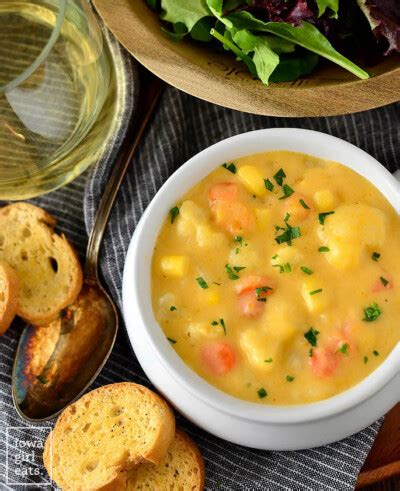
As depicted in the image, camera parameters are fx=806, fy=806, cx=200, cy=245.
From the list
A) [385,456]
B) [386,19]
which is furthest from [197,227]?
[385,456]

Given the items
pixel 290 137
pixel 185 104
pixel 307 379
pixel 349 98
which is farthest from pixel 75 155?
pixel 307 379

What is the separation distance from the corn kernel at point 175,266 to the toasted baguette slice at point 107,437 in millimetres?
386

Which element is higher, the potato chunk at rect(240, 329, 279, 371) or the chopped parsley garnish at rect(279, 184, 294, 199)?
the chopped parsley garnish at rect(279, 184, 294, 199)

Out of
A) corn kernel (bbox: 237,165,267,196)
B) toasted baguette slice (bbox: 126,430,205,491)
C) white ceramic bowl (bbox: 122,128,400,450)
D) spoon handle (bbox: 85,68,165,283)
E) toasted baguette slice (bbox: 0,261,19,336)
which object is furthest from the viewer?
spoon handle (bbox: 85,68,165,283)

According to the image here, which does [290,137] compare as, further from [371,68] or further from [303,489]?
[303,489]

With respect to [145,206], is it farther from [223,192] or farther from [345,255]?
[345,255]

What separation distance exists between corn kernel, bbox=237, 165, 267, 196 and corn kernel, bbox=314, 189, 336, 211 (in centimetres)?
15

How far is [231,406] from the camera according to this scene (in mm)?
2047

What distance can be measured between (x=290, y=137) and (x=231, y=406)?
2.53ft

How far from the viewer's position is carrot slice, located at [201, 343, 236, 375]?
6.86ft

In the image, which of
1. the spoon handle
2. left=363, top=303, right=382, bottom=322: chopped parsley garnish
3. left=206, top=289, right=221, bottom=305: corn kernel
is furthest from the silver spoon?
left=363, top=303, right=382, bottom=322: chopped parsley garnish

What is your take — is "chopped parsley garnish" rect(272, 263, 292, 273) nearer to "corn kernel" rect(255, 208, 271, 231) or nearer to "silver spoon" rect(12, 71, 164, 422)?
"corn kernel" rect(255, 208, 271, 231)

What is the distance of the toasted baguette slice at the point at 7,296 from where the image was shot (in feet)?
8.15

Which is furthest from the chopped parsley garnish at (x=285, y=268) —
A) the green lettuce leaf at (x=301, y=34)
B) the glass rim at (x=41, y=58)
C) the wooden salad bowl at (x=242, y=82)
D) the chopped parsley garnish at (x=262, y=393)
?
the glass rim at (x=41, y=58)
